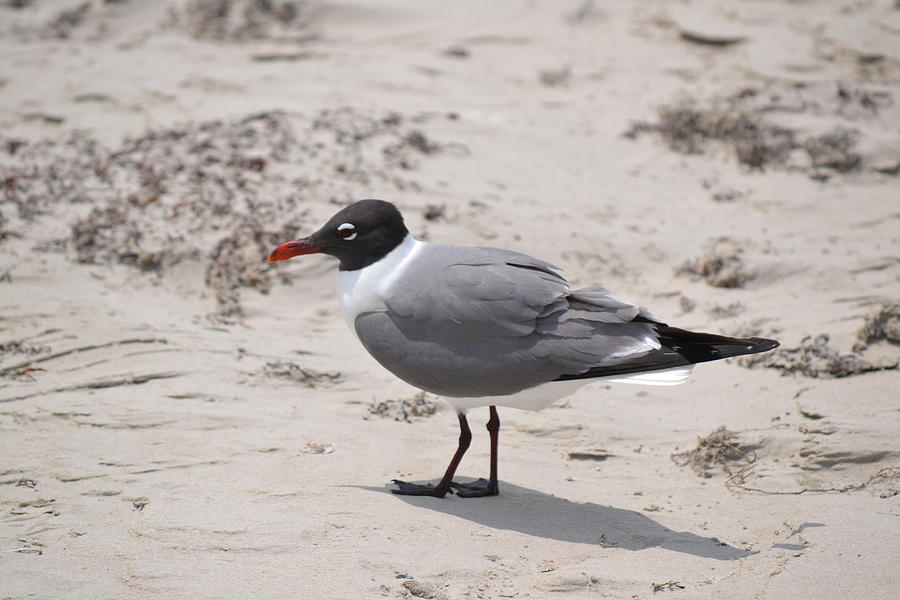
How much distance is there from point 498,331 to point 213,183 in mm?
4207

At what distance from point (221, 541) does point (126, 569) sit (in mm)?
379

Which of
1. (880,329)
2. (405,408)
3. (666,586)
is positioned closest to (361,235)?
(405,408)

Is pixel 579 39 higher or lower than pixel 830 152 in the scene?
higher

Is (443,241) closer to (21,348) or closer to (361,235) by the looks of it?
(361,235)

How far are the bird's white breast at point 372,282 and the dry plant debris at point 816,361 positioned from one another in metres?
2.49

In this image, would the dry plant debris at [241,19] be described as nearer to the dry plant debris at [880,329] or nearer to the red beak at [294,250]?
the red beak at [294,250]

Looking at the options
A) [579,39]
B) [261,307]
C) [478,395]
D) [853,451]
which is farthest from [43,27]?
[853,451]

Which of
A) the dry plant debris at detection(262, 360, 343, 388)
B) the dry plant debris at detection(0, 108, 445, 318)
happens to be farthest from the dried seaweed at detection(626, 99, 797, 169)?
the dry plant debris at detection(262, 360, 343, 388)

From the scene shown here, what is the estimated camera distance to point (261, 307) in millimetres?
6430

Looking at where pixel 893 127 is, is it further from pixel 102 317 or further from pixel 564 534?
pixel 102 317

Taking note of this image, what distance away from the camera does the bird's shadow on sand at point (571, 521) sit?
3.97 meters

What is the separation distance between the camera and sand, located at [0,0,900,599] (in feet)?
12.3

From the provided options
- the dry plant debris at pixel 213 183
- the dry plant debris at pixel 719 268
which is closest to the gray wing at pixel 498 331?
the dry plant debris at pixel 213 183

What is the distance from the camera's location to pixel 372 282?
439 cm
